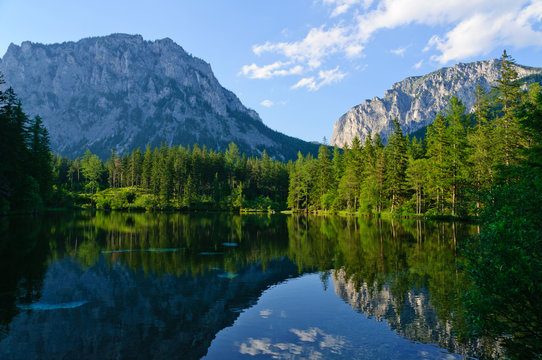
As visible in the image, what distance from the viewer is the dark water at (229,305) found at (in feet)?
31.3

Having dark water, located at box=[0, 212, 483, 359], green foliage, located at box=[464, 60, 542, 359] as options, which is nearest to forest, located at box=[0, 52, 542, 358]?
green foliage, located at box=[464, 60, 542, 359]

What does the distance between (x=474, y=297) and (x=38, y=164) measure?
77.2 m

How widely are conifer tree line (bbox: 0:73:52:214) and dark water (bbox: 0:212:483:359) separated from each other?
3297 centimetres

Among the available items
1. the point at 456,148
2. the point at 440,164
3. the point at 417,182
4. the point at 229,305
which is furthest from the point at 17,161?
the point at 456,148

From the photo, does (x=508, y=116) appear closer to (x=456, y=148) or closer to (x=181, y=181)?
(x=456, y=148)

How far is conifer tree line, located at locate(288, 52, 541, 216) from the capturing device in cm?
4131

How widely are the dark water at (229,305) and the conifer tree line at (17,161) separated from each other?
3297 centimetres

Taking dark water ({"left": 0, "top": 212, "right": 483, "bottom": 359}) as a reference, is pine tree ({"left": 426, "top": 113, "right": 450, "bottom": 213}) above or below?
above

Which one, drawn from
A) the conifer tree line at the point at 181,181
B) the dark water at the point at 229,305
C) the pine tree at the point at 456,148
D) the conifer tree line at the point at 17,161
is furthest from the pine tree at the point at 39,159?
the pine tree at the point at 456,148

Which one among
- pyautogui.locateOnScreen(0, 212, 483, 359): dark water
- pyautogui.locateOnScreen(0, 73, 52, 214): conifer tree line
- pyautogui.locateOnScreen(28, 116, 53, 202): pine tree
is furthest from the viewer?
pyautogui.locateOnScreen(28, 116, 53, 202): pine tree

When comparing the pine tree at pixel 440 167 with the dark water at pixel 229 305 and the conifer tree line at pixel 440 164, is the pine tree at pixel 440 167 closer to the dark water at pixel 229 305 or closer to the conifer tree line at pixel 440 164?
the conifer tree line at pixel 440 164

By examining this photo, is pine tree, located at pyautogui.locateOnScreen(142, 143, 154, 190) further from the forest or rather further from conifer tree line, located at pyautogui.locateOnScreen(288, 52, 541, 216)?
conifer tree line, located at pyautogui.locateOnScreen(288, 52, 541, 216)

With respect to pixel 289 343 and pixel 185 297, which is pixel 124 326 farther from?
pixel 289 343

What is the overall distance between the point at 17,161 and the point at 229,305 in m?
56.2
